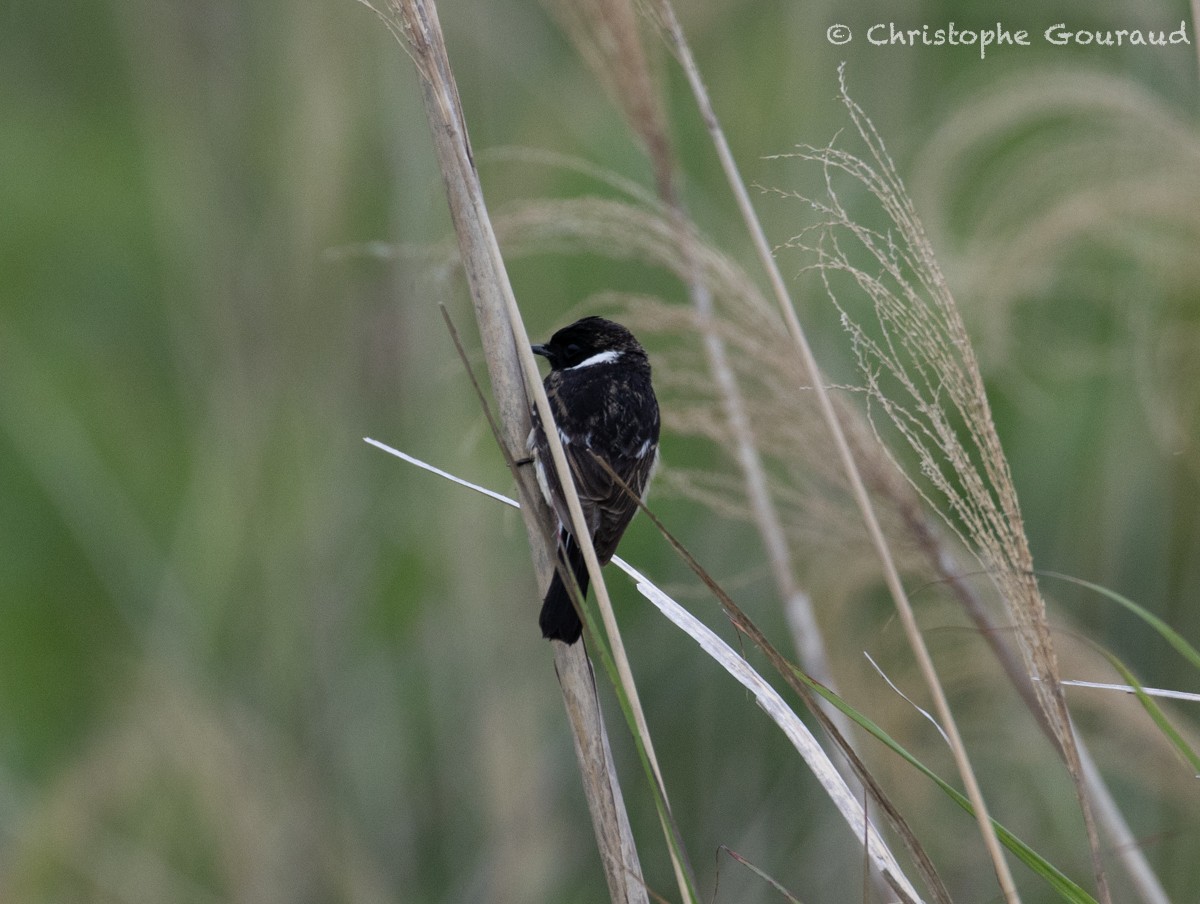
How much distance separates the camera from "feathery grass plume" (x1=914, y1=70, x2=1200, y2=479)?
248 centimetres

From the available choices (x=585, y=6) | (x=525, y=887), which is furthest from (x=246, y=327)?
(x=525, y=887)

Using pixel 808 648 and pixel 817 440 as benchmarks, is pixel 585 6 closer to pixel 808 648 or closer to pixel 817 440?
pixel 817 440

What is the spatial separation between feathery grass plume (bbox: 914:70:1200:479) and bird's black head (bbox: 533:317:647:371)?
2.64ft

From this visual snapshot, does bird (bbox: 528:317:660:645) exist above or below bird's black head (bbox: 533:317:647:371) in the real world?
below

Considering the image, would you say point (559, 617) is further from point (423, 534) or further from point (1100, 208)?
point (423, 534)

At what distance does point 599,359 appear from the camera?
3.16 m

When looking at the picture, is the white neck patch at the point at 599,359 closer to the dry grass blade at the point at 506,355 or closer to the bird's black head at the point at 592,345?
the bird's black head at the point at 592,345

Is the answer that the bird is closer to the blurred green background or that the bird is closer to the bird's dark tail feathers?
the blurred green background

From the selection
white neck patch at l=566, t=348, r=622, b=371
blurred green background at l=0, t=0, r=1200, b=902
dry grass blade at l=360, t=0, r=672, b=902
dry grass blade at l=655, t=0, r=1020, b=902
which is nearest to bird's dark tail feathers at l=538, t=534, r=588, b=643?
dry grass blade at l=360, t=0, r=672, b=902

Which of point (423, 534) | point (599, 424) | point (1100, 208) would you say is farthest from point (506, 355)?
point (423, 534)

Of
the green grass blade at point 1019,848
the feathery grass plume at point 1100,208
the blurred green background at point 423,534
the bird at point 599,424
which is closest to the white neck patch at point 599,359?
the bird at point 599,424

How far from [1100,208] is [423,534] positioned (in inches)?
80.7

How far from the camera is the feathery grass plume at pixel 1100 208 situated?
2479 millimetres

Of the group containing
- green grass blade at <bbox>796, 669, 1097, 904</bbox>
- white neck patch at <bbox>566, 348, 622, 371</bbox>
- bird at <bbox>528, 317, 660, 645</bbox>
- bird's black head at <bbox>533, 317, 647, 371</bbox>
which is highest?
bird's black head at <bbox>533, 317, 647, 371</bbox>
